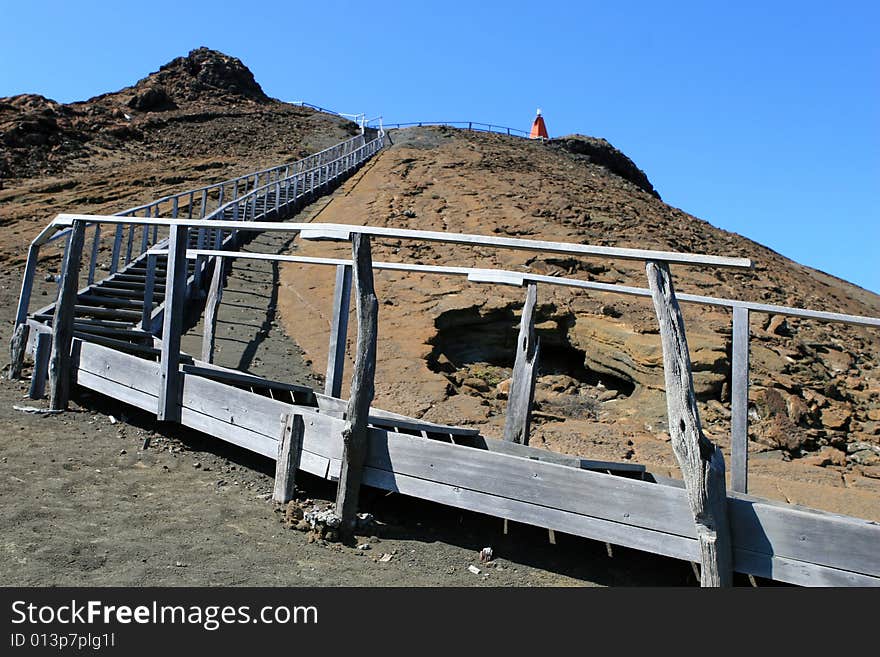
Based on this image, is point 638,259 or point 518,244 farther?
point 518,244

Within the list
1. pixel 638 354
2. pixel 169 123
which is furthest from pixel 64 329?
pixel 169 123

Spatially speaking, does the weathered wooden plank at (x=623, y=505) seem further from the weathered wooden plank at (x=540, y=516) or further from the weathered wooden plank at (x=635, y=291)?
the weathered wooden plank at (x=635, y=291)

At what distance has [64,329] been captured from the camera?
7105mm

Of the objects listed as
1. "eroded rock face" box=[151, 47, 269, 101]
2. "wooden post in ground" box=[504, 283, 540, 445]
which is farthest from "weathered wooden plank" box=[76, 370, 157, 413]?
"eroded rock face" box=[151, 47, 269, 101]

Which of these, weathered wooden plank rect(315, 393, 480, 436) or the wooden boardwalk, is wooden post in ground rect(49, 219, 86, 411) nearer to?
the wooden boardwalk

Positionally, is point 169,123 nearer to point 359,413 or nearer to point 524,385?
point 524,385

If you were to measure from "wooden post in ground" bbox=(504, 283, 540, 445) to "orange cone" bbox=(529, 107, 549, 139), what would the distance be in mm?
35505

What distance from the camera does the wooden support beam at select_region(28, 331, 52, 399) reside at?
7093 millimetres

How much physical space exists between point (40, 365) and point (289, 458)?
11.5 ft

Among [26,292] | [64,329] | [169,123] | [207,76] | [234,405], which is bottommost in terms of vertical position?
[234,405]

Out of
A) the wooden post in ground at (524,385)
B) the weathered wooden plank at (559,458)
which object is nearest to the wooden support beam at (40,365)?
the weathered wooden plank at (559,458)

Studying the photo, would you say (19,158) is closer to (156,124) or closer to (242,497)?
(156,124)

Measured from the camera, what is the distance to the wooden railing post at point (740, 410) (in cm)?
545

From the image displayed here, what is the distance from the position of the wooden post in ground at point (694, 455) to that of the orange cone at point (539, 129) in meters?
38.7
